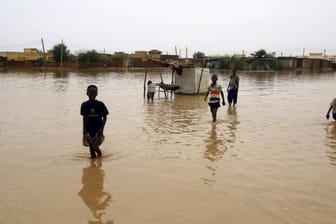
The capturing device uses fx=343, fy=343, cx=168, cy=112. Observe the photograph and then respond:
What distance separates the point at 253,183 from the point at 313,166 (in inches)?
61.5

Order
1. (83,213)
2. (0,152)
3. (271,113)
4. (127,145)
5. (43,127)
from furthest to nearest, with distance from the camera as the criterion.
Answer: (271,113) → (43,127) → (127,145) → (0,152) → (83,213)

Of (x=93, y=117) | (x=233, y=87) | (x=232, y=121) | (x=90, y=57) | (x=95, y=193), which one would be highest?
(x=90, y=57)

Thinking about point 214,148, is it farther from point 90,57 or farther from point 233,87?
point 90,57

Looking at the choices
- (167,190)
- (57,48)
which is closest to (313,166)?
(167,190)

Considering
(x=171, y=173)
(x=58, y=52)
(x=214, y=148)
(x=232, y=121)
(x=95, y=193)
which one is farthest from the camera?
(x=58, y=52)

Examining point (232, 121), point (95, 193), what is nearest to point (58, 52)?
point (232, 121)

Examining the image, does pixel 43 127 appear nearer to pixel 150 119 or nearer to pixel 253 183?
pixel 150 119

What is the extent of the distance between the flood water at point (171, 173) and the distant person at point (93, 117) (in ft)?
1.54

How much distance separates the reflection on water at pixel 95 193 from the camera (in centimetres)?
412

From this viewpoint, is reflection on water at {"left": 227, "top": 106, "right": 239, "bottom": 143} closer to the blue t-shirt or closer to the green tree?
the blue t-shirt

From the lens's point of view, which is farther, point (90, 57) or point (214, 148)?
point (90, 57)

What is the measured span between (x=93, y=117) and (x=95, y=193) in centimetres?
156

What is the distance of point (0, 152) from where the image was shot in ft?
22.5

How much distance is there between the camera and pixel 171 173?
557 centimetres
